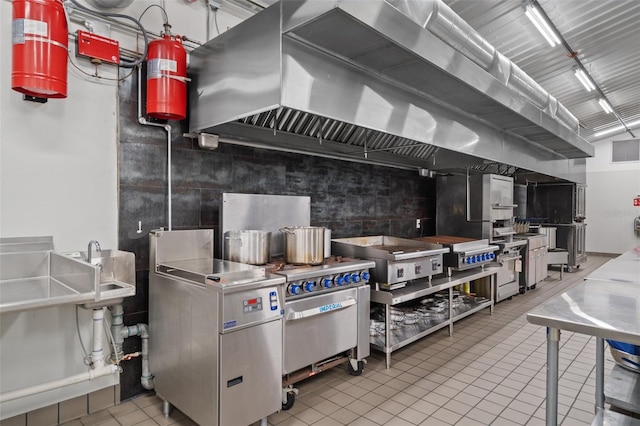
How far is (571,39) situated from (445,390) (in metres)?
5.15

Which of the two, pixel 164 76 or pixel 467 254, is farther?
pixel 467 254

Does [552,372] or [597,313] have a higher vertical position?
[597,313]

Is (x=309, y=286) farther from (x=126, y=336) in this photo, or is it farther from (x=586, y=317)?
(x=586, y=317)

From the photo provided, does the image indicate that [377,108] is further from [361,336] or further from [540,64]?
[540,64]

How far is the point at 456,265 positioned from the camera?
4.23 m

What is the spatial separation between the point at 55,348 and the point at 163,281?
779 millimetres

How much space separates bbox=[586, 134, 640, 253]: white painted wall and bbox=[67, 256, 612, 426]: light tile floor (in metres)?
9.07

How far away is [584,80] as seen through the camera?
6.74m

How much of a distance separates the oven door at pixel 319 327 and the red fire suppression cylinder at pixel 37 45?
1941mm

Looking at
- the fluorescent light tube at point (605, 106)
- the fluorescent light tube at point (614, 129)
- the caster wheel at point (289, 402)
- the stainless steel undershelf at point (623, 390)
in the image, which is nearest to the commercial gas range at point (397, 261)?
the caster wheel at point (289, 402)

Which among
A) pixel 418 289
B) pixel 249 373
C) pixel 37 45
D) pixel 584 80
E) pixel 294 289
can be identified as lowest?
pixel 249 373

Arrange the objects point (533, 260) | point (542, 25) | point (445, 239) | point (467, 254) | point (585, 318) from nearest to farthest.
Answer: point (585, 318), point (467, 254), point (542, 25), point (445, 239), point (533, 260)

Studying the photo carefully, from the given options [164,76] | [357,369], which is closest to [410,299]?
[357,369]

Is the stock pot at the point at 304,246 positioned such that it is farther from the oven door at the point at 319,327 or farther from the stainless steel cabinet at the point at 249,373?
the stainless steel cabinet at the point at 249,373
